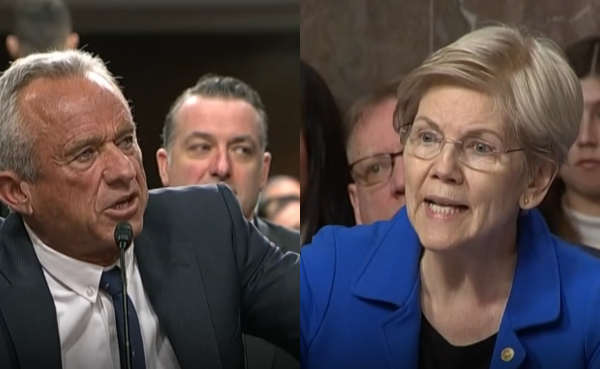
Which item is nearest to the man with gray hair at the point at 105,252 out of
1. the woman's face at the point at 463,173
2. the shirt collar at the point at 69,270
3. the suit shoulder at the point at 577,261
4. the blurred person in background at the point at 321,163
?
the shirt collar at the point at 69,270

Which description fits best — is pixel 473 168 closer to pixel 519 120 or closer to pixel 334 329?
pixel 519 120

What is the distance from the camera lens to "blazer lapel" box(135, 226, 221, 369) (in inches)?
58.5

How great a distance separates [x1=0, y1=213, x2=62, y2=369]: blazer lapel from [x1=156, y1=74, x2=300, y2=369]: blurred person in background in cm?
27

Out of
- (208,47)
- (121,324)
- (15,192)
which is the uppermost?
(208,47)

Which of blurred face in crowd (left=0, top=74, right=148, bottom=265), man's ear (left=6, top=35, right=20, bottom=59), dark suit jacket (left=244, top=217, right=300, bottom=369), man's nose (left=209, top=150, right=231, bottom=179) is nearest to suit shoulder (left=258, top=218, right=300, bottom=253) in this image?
dark suit jacket (left=244, top=217, right=300, bottom=369)

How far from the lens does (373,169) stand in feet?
4.75

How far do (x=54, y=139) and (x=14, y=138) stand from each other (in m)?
0.06

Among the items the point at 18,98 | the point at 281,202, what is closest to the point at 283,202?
the point at 281,202

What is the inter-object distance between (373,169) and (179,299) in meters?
0.38

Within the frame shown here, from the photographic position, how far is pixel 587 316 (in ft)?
4.39

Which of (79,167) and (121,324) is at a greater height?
(79,167)

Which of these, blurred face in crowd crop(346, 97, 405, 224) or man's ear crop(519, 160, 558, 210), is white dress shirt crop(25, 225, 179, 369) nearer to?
blurred face in crowd crop(346, 97, 405, 224)

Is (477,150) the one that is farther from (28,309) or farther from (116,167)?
(28,309)

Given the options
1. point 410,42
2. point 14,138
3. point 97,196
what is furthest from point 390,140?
point 14,138
